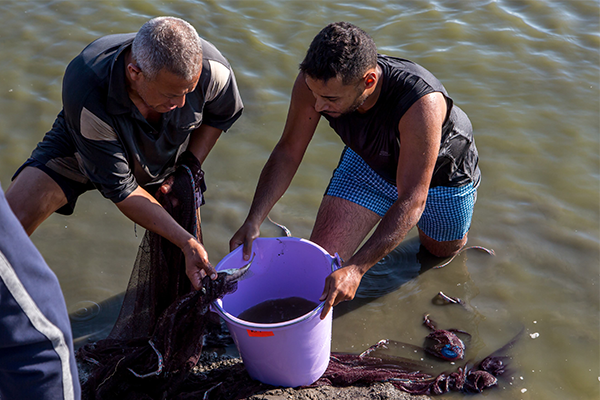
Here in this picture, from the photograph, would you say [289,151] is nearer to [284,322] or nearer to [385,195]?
[385,195]

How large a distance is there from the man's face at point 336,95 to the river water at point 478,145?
1422mm

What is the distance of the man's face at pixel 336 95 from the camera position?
2.76m

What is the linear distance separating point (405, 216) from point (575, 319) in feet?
5.08

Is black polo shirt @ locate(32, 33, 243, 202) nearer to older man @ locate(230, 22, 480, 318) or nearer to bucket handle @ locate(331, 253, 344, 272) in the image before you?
older man @ locate(230, 22, 480, 318)

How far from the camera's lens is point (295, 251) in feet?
10.1

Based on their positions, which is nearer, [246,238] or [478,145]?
[246,238]

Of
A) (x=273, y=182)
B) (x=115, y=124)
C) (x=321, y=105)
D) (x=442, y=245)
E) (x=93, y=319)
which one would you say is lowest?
(x=93, y=319)

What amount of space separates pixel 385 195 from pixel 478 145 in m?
1.70

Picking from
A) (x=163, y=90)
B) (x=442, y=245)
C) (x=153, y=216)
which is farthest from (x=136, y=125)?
(x=442, y=245)

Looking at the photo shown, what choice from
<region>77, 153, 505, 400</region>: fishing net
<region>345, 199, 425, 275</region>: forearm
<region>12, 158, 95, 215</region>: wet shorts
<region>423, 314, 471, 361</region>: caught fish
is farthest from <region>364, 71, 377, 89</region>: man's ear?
<region>12, 158, 95, 215</region>: wet shorts

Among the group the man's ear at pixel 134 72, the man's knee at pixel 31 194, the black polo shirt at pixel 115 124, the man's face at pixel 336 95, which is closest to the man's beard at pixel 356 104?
the man's face at pixel 336 95

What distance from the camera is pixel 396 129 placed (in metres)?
3.04

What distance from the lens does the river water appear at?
140 inches

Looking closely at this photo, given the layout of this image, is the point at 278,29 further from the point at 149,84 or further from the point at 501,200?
the point at 149,84
